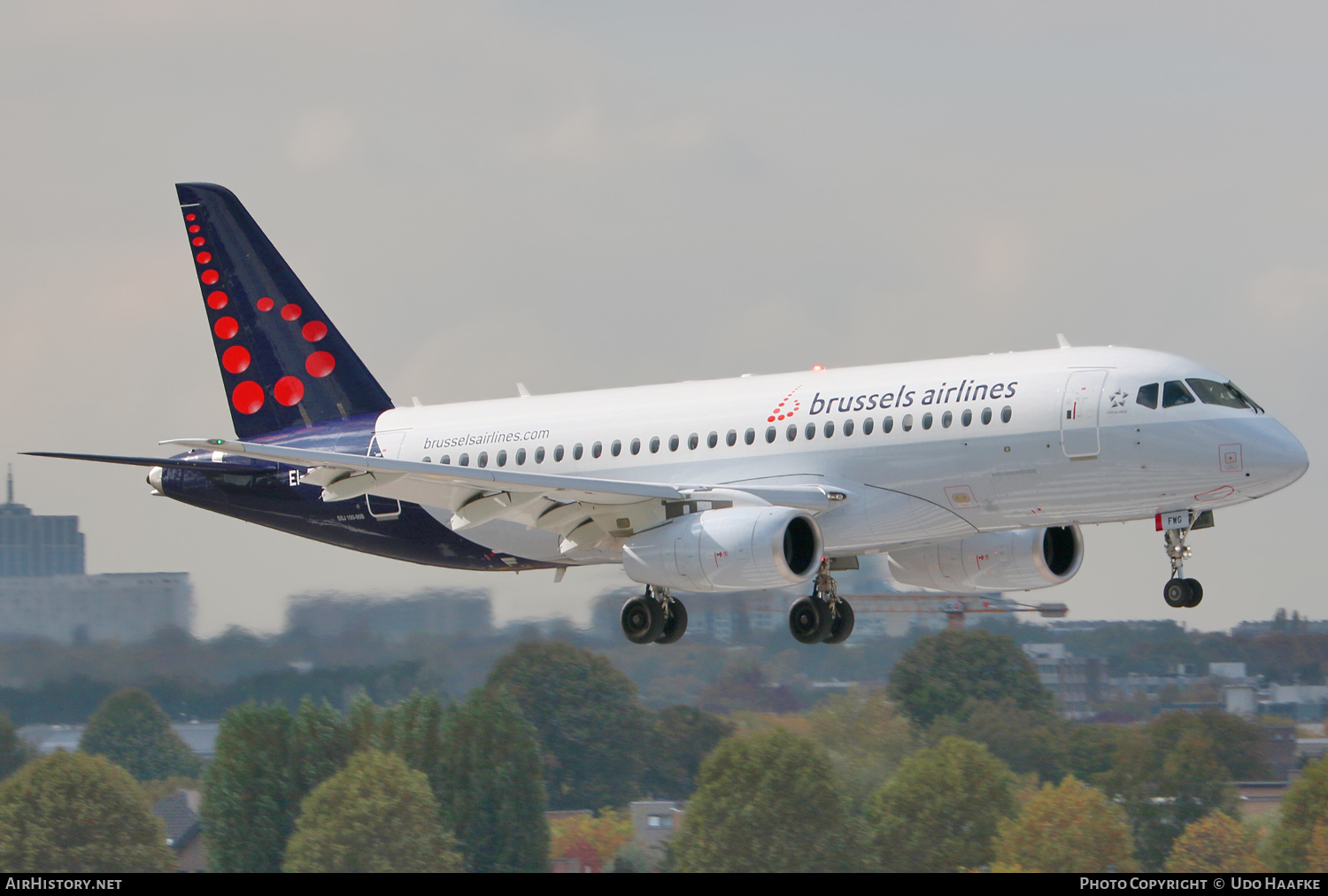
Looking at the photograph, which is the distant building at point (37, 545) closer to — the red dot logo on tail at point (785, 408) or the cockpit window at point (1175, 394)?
the red dot logo on tail at point (785, 408)

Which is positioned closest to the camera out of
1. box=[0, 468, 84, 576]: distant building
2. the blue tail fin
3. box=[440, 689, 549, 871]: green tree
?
the blue tail fin

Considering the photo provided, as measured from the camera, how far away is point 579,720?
6338 centimetres

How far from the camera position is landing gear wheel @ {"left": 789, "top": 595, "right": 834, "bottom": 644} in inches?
1272

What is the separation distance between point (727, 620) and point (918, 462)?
73.9 ft

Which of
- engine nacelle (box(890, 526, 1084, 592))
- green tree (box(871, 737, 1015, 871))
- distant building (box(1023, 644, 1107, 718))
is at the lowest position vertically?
green tree (box(871, 737, 1015, 871))

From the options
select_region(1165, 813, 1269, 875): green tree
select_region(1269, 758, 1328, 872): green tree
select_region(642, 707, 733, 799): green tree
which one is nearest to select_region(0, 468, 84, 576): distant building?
select_region(642, 707, 733, 799): green tree

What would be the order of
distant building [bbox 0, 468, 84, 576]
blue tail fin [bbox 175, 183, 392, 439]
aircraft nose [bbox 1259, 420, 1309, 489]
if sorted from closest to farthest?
aircraft nose [bbox 1259, 420, 1309, 489]
blue tail fin [bbox 175, 183, 392, 439]
distant building [bbox 0, 468, 84, 576]

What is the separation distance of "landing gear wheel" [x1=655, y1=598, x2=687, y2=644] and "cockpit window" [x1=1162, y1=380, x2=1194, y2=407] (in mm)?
9740

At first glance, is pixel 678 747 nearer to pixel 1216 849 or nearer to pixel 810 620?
pixel 1216 849

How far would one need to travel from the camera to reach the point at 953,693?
222 ft

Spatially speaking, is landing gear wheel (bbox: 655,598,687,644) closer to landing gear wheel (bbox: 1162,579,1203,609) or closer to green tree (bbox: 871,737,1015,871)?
landing gear wheel (bbox: 1162,579,1203,609)

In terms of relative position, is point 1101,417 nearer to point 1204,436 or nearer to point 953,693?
point 1204,436

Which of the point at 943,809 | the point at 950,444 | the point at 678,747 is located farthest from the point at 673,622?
the point at 943,809
